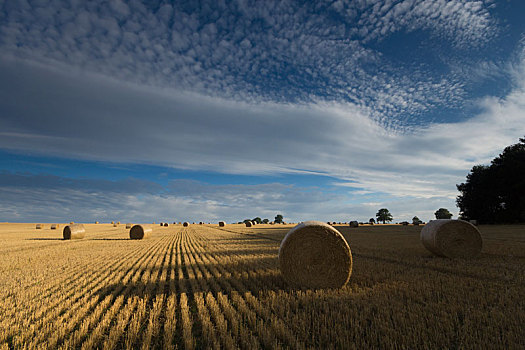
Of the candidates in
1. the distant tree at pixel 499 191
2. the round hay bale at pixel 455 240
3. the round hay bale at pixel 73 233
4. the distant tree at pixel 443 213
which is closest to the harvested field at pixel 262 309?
the round hay bale at pixel 455 240

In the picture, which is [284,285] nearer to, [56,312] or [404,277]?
[404,277]

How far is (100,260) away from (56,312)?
6946 millimetres

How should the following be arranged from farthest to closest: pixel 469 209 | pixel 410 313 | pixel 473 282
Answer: pixel 469 209 → pixel 473 282 → pixel 410 313

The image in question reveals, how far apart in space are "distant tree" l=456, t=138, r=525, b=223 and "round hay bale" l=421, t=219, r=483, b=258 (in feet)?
103

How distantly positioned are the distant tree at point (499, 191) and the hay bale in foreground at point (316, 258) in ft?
127

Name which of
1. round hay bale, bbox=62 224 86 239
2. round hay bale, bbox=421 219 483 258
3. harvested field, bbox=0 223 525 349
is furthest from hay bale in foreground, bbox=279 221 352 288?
round hay bale, bbox=62 224 86 239

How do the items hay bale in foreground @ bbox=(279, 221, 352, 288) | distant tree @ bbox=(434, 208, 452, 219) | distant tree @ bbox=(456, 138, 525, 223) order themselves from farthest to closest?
distant tree @ bbox=(434, 208, 452, 219) → distant tree @ bbox=(456, 138, 525, 223) → hay bale in foreground @ bbox=(279, 221, 352, 288)

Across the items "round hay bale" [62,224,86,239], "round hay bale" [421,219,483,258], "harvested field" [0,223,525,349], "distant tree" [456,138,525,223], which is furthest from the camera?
"distant tree" [456,138,525,223]

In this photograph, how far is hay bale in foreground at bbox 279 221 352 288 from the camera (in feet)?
22.7

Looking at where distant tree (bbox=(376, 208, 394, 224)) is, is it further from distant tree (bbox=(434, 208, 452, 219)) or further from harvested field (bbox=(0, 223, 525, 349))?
harvested field (bbox=(0, 223, 525, 349))

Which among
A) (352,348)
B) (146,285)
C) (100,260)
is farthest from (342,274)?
(100,260)

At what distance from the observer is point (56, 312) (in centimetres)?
532

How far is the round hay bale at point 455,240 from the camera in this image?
10.8 meters

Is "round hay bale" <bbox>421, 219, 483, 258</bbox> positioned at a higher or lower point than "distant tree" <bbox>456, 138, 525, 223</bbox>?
lower
